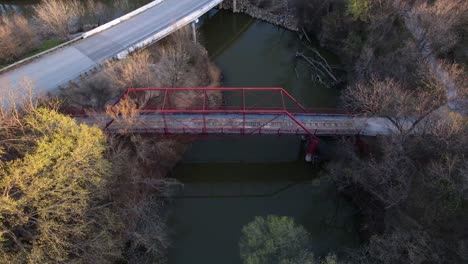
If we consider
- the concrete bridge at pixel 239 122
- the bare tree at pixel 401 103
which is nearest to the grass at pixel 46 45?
the concrete bridge at pixel 239 122

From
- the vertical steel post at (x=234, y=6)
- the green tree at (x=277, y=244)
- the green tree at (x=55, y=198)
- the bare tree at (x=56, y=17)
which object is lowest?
the green tree at (x=277, y=244)

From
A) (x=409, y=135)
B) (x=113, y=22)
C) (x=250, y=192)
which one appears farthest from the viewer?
(x=113, y=22)

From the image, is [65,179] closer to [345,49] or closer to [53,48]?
[53,48]

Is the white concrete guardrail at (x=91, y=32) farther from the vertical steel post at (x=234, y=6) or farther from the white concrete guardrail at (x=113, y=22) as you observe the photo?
the vertical steel post at (x=234, y=6)

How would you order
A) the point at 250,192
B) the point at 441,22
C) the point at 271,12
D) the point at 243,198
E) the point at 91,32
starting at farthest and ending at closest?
the point at 271,12, the point at 91,32, the point at 250,192, the point at 243,198, the point at 441,22

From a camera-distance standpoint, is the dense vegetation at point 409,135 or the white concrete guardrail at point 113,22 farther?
the white concrete guardrail at point 113,22

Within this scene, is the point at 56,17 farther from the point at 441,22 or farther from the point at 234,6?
the point at 441,22

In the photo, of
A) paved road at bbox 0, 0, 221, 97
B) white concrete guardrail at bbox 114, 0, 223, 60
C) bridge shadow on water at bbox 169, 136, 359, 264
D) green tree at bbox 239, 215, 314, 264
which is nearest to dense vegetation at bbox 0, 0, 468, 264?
green tree at bbox 239, 215, 314, 264

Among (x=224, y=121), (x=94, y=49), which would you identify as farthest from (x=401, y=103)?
(x=94, y=49)

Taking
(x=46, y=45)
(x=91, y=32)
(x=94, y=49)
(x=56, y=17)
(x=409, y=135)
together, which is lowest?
(x=409, y=135)
